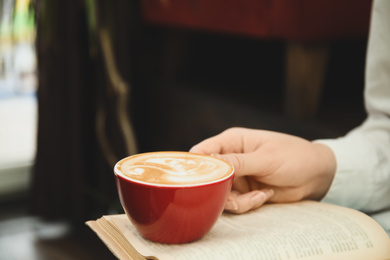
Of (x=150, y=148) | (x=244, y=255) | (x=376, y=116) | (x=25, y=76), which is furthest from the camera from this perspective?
(x=25, y=76)

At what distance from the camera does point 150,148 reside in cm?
192

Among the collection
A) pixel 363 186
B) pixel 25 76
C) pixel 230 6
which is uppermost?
pixel 230 6

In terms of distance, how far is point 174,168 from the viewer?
1.59 feet

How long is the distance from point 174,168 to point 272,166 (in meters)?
0.14

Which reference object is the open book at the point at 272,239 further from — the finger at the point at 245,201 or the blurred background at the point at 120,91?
the blurred background at the point at 120,91

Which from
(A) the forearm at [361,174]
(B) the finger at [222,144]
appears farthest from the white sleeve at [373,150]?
(B) the finger at [222,144]

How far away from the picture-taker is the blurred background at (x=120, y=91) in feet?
4.85

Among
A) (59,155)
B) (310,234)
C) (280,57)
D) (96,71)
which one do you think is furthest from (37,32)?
(310,234)

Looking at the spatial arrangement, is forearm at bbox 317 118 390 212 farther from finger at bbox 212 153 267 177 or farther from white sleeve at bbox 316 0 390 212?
finger at bbox 212 153 267 177

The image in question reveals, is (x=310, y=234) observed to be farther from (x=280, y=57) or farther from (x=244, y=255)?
(x=280, y=57)

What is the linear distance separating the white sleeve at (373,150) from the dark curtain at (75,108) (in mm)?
1081

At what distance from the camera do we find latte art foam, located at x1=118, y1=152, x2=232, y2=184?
1.51ft

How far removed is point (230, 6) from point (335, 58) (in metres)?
0.53

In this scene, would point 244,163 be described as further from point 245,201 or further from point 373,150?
point 373,150
